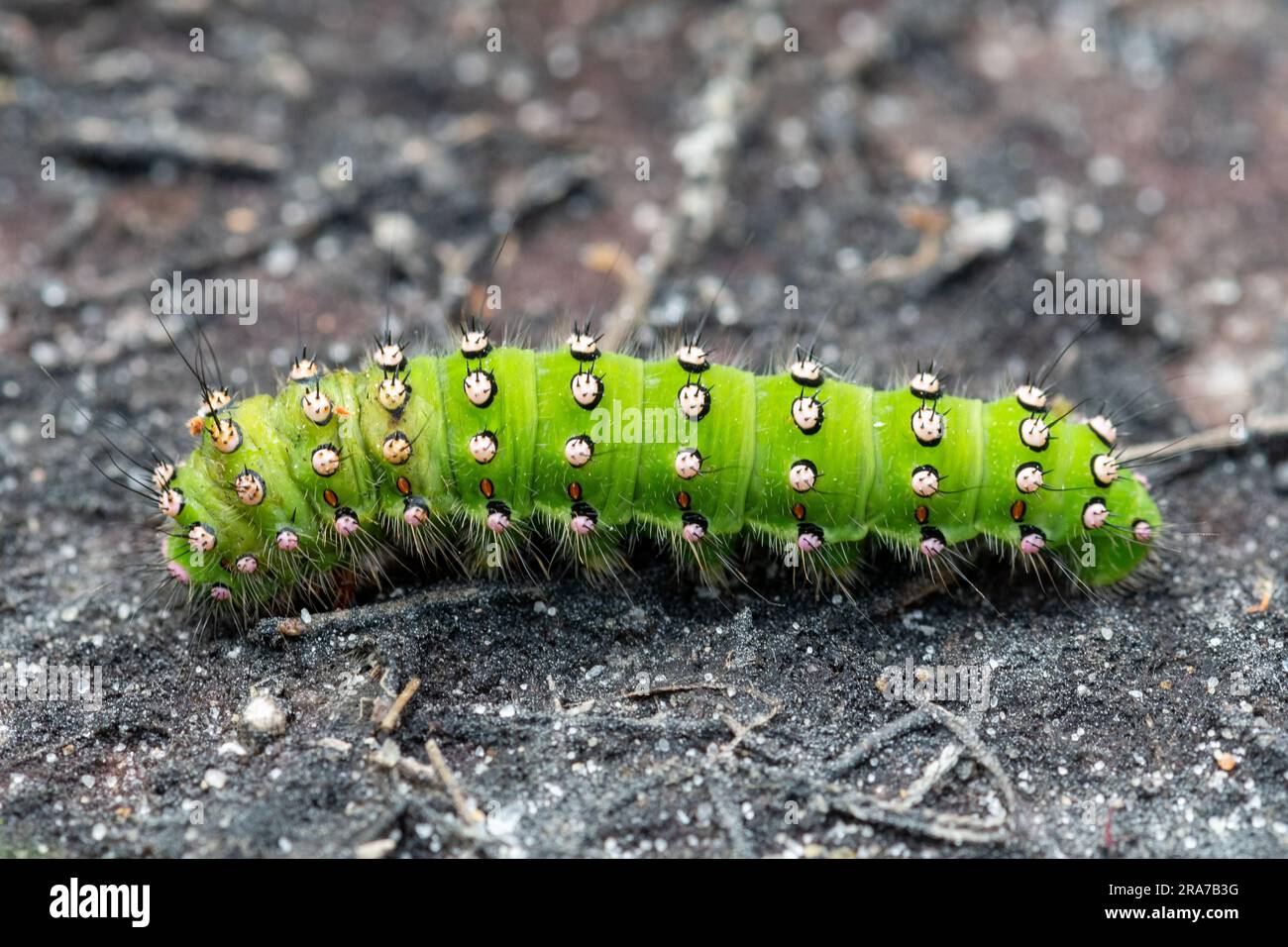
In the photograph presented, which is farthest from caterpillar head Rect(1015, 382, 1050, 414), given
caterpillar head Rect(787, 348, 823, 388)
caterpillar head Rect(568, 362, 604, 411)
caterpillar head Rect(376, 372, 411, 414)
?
caterpillar head Rect(376, 372, 411, 414)

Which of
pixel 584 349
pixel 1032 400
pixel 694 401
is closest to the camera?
pixel 694 401

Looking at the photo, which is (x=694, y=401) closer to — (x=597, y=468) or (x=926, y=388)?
(x=597, y=468)

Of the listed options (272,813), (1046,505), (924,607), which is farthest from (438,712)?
(1046,505)

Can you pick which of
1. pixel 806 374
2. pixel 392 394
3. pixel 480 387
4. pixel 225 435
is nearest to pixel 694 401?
pixel 806 374

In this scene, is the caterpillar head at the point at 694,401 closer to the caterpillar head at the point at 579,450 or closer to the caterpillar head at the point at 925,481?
the caterpillar head at the point at 579,450

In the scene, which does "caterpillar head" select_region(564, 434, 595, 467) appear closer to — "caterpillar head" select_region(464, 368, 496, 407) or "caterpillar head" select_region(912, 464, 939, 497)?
"caterpillar head" select_region(464, 368, 496, 407)
